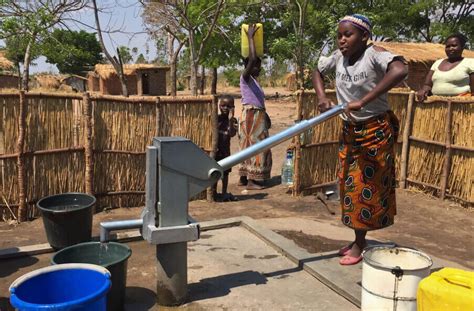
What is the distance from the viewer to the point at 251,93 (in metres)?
7.21

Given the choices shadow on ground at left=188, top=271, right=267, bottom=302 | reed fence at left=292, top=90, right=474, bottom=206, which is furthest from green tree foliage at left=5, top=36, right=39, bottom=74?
shadow on ground at left=188, top=271, right=267, bottom=302

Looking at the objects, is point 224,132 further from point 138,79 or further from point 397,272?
point 138,79

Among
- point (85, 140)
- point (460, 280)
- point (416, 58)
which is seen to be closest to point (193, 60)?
point (416, 58)

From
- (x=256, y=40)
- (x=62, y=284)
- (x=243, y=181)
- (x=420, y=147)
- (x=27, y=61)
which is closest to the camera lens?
(x=62, y=284)

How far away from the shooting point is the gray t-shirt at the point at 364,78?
131 inches

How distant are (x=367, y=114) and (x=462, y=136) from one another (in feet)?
11.9

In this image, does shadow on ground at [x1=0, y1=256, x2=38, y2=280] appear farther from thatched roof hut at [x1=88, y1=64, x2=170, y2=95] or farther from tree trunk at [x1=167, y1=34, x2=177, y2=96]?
thatched roof hut at [x1=88, y1=64, x2=170, y2=95]

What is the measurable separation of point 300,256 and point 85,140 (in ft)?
10.4

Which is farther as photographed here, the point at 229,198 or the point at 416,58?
the point at 416,58

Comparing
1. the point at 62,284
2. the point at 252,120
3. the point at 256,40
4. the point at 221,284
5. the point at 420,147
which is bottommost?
the point at 221,284

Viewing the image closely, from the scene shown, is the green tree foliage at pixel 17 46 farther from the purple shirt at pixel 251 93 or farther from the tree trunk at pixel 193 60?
the purple shirt at pixel 251 93

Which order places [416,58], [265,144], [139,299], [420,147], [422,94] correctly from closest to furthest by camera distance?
[265,144] < [139,299] < [422,94] < [420,147] < [416,58]

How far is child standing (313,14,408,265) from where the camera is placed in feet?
11.1

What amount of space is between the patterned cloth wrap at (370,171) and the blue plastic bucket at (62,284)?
6.41 feet
